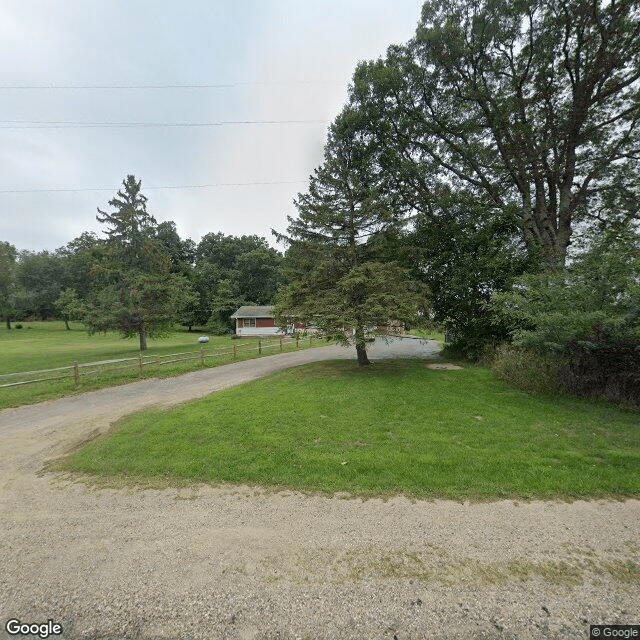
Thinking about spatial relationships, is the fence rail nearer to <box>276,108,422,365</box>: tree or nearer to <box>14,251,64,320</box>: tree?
<box>276,108,422,365</box>: tree

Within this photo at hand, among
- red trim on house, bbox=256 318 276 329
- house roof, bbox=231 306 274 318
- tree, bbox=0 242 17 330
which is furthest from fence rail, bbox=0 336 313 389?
tree, bbox=0 242 17 330

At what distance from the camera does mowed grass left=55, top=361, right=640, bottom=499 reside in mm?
4219

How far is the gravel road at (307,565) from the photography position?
7.55 feet

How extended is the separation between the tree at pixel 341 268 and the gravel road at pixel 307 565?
6.84 meters

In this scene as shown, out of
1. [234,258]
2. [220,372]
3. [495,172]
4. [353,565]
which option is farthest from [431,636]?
[234,258]

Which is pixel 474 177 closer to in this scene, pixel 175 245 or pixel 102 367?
pixel 102 367

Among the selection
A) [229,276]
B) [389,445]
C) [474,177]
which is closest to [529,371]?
[389,445]

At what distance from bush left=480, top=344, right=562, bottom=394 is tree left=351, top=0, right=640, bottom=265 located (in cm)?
436

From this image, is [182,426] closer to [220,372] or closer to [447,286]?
[220,372]

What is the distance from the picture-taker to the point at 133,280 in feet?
72.8

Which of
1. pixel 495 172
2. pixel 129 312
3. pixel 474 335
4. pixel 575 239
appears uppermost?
pixel 495 172

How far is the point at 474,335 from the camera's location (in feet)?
43.9

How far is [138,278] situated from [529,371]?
973 inches

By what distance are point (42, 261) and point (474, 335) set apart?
71.0 m
